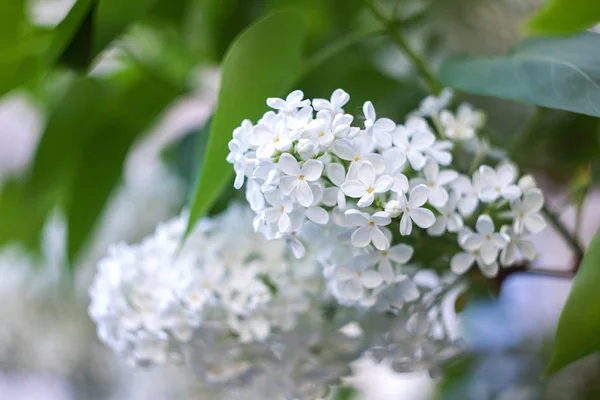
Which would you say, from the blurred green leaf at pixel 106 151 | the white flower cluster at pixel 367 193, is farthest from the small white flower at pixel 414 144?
the blurred green leaf at pixel 106 151

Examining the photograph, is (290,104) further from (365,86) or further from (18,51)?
(18,51)

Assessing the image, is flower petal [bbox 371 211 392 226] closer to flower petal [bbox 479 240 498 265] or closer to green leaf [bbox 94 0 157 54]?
flower petal [bbox 479 240 498 265]

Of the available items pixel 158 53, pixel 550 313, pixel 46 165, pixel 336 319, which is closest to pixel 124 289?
pixel 336 319

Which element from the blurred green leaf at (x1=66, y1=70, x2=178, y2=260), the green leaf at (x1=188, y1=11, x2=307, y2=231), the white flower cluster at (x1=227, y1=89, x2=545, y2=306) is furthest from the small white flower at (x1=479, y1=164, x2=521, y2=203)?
the blurred green leaf at (x1=66, y1=70, x2=178, y2=260)

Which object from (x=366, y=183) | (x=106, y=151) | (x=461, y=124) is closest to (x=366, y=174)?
(x=366, y=183)

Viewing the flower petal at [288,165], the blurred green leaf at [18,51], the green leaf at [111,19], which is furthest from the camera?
the blurred green leaf at [18,51]

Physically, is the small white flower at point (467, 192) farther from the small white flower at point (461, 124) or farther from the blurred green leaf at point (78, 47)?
the blurred green leaf at point (78, 47)

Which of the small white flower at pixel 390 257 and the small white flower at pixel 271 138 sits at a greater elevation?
the small white flower at pixel 271 138
